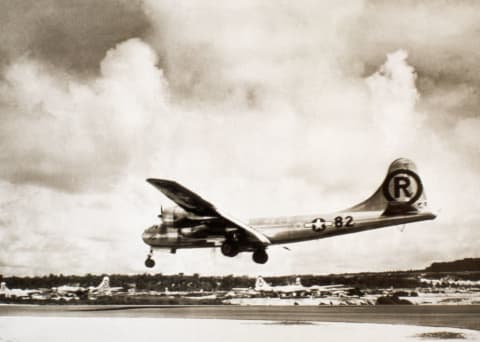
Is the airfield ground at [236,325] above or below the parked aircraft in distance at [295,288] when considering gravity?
below

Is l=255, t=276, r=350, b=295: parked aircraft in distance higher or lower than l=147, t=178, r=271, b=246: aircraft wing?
lower

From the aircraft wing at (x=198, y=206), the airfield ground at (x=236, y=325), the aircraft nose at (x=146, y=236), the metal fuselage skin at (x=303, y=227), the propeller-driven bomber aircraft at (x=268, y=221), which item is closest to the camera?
the airfield ground at (x=236, y=325)

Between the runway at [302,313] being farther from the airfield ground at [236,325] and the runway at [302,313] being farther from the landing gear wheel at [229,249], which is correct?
the landing gear wheel at [229,249]

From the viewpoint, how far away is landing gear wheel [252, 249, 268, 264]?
8836 millimetres

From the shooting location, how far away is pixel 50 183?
29.6ft

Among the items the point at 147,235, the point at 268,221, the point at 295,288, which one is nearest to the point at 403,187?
the point at 268,221

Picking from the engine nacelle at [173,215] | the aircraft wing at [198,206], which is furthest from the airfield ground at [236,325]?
the engine nacelle at [173,215]

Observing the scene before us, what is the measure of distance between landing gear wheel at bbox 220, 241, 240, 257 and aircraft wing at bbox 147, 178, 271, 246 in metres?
0.36

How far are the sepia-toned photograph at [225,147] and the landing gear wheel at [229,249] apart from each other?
0.08 feet

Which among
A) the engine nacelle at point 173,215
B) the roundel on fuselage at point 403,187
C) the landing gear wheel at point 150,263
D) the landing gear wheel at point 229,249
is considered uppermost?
the roundel on fuselage at point 403,187

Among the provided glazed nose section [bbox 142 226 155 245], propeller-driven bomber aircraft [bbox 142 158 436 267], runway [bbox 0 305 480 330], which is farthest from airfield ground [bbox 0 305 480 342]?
glazed nose section [bbox 142 226 155 245]

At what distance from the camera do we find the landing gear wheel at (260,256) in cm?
884

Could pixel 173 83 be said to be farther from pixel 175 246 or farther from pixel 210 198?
pixel 175 246

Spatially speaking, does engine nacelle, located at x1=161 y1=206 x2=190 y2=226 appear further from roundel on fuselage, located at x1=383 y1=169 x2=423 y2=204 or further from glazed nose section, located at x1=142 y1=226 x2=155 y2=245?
roundel on fuselage, located at x1=383 y1=169 x2=423 y2=204
